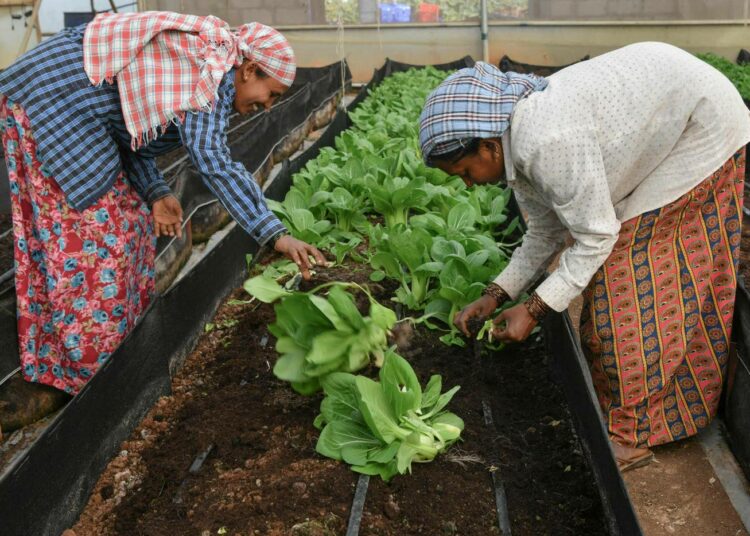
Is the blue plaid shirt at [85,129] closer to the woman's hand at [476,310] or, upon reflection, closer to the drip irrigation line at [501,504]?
the woman's hand at [476,310]

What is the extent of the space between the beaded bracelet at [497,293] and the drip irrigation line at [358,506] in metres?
0.77

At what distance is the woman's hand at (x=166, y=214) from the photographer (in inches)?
119

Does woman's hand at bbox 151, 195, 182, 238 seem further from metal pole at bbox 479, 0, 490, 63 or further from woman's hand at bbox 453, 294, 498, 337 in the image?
metal pole at bbox 479, 0, 490, 63

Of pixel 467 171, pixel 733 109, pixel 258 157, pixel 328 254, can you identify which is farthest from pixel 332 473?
pixel 258 157

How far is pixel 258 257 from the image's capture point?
13.1 feet

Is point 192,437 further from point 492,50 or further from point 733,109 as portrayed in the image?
point 492,50

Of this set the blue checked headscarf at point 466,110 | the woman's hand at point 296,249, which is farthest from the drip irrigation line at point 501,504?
the blue checked headscarf at point 466,110

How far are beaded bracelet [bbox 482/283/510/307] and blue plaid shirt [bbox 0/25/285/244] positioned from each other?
70 centimetres

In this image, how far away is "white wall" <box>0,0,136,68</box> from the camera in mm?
10148

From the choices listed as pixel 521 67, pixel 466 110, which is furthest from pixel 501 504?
pixel 521 67

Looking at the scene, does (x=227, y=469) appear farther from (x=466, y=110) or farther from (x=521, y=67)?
(x=521, y=67)

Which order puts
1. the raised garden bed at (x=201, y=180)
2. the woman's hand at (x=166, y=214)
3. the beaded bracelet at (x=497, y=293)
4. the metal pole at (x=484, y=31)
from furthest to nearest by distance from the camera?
the metal pole at (x=484, y=31) → the woman's hand at (x=166, y=214) → the raised garden bed at (x=201, y=180) → the beaded bracelet at (x=497, y=293)

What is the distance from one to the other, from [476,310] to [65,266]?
4.42 feet

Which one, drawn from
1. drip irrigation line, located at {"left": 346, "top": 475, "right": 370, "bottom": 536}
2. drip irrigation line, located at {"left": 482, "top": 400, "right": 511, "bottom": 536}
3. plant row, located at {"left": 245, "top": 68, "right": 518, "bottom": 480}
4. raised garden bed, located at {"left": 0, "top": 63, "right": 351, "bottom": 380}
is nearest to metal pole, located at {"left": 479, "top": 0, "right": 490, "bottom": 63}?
raised garden bed, located at {"left": 0, "top": 63, "right": 351, "bottom": 380}
